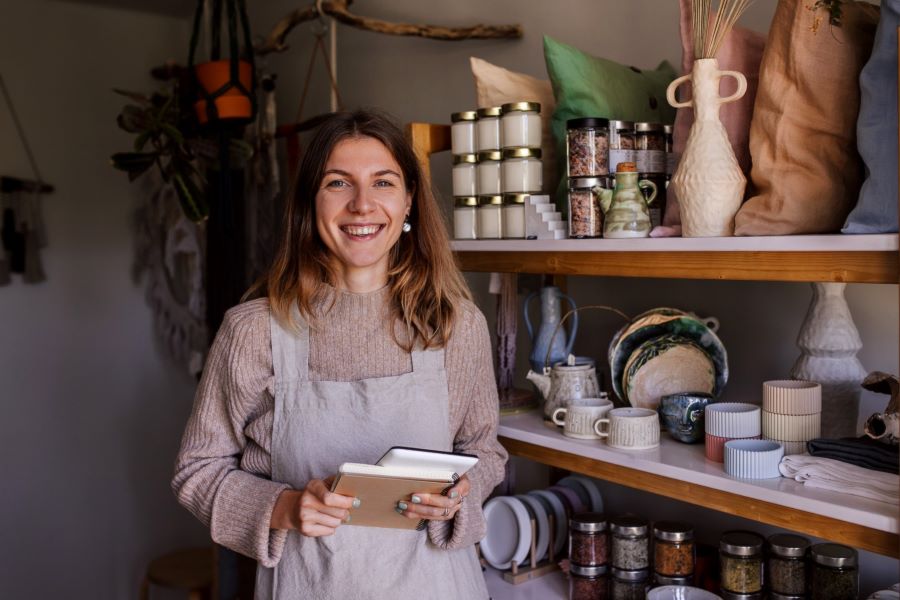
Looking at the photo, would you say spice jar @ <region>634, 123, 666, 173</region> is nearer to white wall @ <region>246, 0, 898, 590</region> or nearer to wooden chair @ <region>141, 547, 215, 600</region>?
white wall @ <region>246, 0, 898, 590</region>

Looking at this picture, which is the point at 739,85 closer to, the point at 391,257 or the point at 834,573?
the point at 391,257

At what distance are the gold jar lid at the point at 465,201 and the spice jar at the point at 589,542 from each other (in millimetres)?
584

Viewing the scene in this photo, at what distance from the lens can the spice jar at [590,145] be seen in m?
1.41

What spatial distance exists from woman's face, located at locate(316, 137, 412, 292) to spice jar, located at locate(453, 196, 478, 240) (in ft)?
0.71

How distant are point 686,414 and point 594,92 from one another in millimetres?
522

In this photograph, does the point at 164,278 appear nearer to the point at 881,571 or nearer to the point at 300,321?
the point at 300,321

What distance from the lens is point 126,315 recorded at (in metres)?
3.35

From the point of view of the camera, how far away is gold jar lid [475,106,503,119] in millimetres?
1558

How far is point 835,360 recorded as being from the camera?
1344mm

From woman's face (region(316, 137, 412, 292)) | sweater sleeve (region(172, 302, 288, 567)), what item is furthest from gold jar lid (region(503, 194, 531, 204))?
sweater sleeve (region(172, 302, 288, 567))

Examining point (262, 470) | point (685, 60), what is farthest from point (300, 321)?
point (685, 60)

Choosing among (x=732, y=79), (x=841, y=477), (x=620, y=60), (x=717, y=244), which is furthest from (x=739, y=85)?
(x=620, y=60)

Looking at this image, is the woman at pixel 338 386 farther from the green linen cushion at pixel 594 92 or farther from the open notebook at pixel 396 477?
the green linen cushion at pixel 594 92

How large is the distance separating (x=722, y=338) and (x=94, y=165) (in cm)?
238
